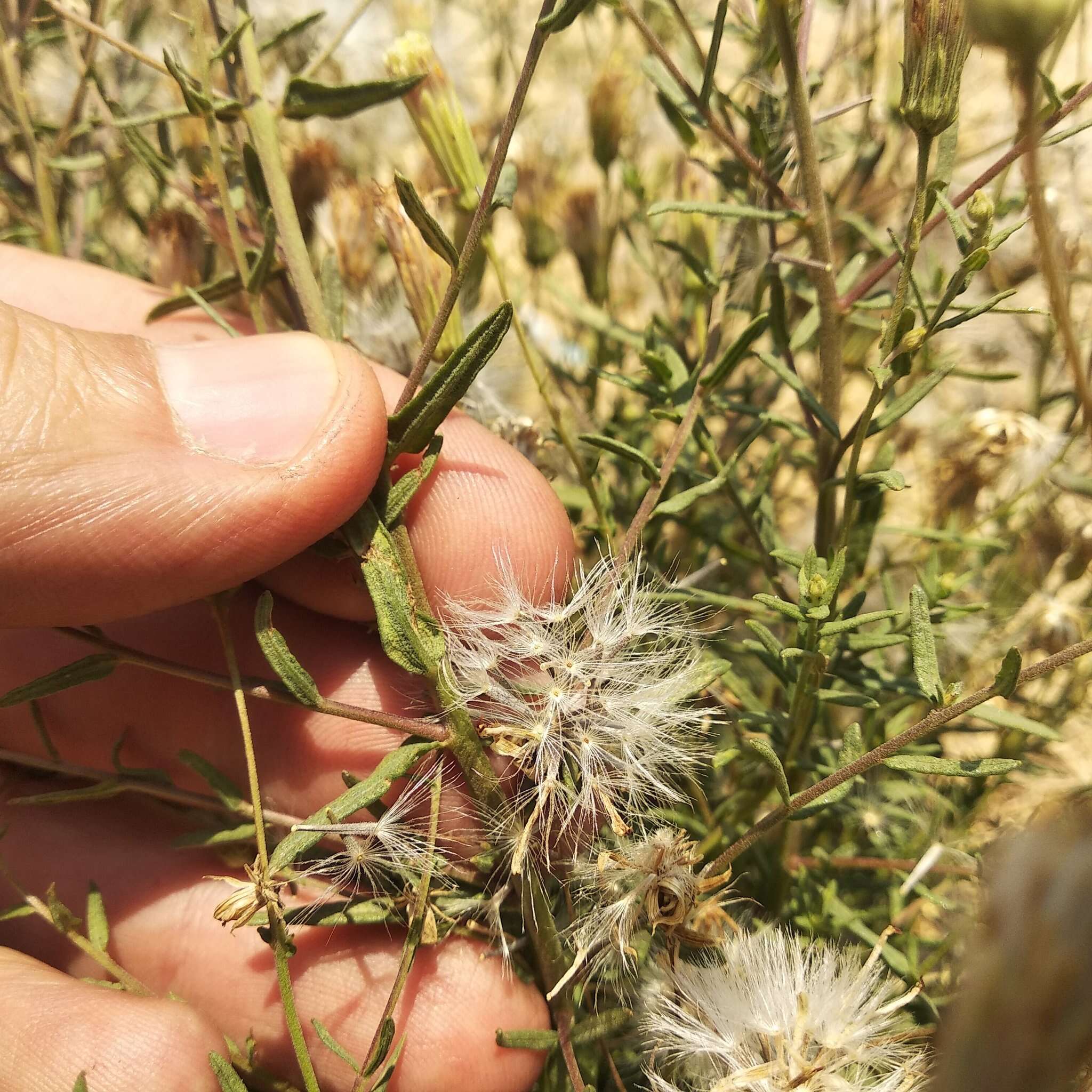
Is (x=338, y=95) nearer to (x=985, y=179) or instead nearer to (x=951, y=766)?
(x=985, y=179)

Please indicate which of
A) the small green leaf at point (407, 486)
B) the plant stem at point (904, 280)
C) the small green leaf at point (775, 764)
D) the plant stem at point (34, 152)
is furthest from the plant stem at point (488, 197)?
the plant stem at point (34, 152)

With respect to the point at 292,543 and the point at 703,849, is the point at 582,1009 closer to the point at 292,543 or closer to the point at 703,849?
the point at 703,849

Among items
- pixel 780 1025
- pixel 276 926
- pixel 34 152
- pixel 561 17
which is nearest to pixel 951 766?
pixel 780 1025

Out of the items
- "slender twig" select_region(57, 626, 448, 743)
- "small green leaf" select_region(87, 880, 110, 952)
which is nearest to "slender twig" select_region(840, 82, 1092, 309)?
"slender twig" select_region(57, 626, 448, 743)

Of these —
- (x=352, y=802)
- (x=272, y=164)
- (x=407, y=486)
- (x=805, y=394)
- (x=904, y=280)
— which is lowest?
(x=352, y=802)

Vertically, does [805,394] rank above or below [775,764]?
above

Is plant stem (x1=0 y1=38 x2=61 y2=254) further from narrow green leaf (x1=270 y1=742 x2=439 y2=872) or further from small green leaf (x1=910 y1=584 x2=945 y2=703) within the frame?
small green leaf (x1=910 y1=584 x2=945 y2=703)

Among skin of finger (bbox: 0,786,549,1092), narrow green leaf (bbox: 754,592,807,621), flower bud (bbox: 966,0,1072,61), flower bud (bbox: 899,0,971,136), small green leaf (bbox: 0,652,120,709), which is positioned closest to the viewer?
flower bud (bbox: 966,0,1072,61)
